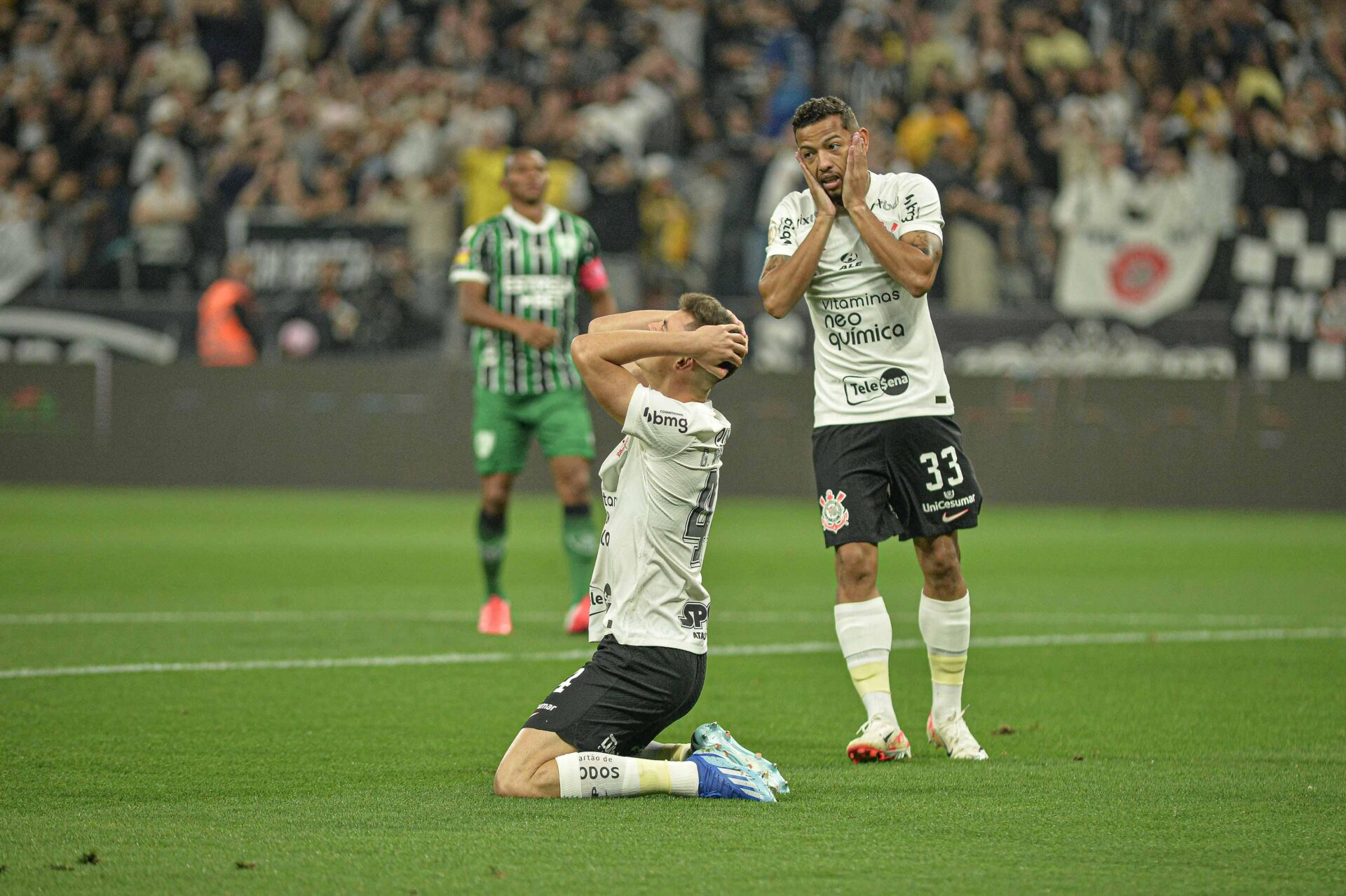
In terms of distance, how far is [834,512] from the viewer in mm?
5758

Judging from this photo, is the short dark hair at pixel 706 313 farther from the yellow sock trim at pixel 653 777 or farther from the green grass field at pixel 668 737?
the green grass field at pixel 668 737

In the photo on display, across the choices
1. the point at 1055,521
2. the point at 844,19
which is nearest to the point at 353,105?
the point at 844,19

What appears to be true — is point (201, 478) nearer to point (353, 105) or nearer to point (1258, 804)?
point (353, 105)

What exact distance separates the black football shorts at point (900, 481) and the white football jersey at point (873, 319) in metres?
0.06

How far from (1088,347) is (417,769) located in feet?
43.4

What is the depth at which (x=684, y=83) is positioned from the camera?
2066 centimetres

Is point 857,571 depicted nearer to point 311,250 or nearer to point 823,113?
point 823,113

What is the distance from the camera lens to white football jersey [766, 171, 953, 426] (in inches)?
229

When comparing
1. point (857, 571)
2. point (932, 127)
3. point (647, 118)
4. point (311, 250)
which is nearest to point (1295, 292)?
point (932, 127)

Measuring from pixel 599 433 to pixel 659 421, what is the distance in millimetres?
13293

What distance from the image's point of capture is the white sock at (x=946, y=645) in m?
5.79

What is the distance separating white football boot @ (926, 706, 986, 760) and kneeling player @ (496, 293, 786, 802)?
861 millimetres

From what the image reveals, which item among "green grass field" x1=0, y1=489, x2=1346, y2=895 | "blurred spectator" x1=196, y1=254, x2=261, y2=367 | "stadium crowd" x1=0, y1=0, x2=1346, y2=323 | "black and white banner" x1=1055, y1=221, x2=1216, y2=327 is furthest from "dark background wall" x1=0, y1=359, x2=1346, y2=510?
"green grass field" x1=0, y1=489, x2=1346, y2=895

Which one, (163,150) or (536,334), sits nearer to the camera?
(536,334)
